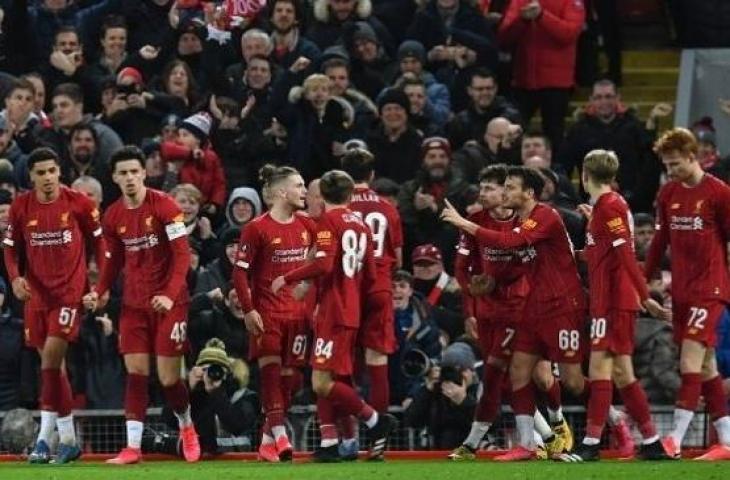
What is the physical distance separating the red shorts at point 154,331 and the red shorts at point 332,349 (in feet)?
3.75

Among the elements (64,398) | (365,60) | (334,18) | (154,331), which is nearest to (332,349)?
(154,331)

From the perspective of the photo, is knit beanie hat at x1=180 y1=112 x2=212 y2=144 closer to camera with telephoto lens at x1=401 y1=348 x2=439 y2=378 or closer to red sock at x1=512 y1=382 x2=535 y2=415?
camera with telephoto lens at x1=401 y1=348 x2=439 y2=378

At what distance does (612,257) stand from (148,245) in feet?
12.0

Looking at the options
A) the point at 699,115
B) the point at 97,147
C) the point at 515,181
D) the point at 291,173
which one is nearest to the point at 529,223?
the point at 515,181

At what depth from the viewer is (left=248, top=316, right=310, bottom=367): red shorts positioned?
68.3 feet

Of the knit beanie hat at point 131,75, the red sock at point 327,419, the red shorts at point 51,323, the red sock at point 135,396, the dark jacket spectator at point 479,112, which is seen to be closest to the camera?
the red sock at point 327,419

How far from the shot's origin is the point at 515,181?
19609mm

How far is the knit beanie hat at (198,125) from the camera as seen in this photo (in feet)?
81.7

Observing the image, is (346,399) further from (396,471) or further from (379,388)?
(396,471)

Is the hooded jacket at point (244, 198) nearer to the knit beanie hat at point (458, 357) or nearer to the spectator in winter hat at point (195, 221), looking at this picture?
the spectator in winter hat at point (195, 221)

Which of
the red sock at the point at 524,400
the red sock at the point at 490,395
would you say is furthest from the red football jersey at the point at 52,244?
the red sock at the point at 524,400

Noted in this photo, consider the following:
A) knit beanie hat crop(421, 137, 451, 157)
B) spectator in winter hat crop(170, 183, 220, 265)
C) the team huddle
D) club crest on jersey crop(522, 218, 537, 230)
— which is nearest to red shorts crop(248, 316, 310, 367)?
the team huddle

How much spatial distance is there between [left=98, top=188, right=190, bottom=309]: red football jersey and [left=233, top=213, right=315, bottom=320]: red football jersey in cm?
61

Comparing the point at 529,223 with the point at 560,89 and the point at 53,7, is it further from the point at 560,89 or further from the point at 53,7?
the point at 53,7
